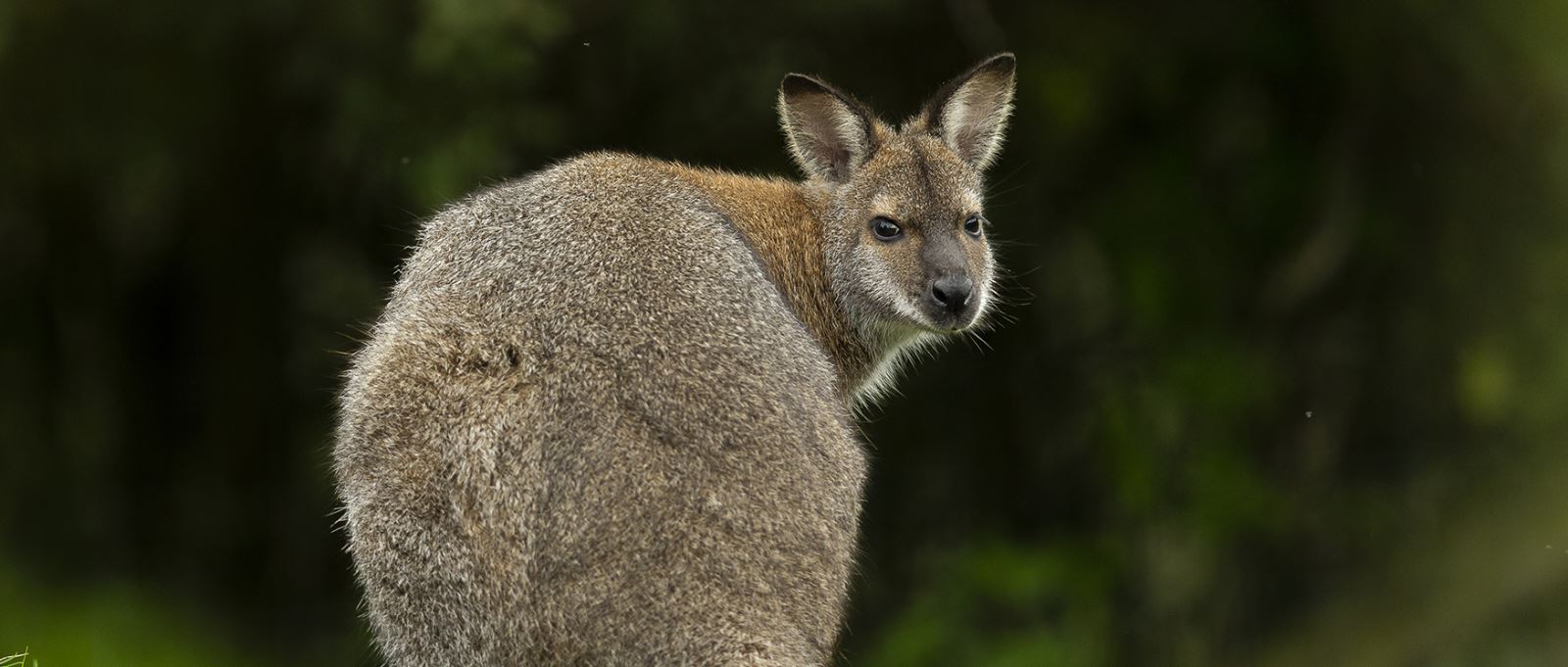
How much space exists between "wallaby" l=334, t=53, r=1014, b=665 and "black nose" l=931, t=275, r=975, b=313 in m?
1.24

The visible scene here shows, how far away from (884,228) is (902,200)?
0.15 meters

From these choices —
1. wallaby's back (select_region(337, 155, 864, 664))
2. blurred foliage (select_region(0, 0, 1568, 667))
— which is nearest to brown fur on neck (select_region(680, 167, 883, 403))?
wallaby's back (select_region(337, 155, 864, 664))

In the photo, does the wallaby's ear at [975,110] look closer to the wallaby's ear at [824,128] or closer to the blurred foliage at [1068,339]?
the wallaby's ear at [824,128]

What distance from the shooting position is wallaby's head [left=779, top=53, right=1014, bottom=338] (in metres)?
7.55

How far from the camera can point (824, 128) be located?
25.7ft

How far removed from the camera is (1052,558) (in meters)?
12.1

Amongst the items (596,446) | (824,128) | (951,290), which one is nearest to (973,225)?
(951,290)

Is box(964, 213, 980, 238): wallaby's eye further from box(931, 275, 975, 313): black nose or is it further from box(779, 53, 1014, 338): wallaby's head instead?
box(931, 275, 975, 313): black nose

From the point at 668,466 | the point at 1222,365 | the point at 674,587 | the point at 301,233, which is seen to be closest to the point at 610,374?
the point at 668,466

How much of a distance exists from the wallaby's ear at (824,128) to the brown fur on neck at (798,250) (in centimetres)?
16

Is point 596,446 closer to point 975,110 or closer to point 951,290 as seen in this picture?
point 951,290

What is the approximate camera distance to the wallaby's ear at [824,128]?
25.2 feet

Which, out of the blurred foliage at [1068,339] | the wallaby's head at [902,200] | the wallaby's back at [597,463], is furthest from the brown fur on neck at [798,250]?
the blurred foliage at [1068,339]

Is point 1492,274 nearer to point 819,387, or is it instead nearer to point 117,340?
point 819,387
